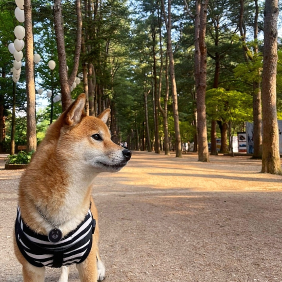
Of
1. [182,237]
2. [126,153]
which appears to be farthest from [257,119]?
[126,153]

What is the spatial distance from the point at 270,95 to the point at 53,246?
37.0ft

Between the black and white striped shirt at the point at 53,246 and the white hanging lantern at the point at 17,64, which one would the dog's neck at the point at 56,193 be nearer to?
the black and white striped shirt at the point at 53,246

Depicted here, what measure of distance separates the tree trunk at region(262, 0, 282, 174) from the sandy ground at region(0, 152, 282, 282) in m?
3.27

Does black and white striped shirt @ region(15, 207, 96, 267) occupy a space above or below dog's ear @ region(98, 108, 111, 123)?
below

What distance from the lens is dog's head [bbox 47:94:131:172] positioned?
6.95 feet

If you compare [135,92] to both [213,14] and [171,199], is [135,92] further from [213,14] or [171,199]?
[171,199]

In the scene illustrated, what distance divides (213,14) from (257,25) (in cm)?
357

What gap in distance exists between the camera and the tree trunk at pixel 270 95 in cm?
1142

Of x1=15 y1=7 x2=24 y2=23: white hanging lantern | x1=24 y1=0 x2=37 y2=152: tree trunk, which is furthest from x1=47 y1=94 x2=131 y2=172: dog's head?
x1=15 y1=7 x2=24 y2=23: white hanging lantern

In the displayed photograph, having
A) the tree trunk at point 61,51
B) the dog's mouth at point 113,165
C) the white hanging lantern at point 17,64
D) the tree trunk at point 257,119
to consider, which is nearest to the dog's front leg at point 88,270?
the dog's mouth at point 113,165

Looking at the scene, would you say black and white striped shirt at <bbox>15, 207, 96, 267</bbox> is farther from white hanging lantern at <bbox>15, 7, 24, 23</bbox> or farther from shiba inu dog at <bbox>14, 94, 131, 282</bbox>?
white hanging lantern at <bbox>15, 7, 24, 23</bbox>

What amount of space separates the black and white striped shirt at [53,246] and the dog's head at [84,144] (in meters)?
0.45

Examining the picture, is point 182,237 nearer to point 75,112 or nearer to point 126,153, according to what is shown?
point 126,153

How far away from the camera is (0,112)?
36.4 m
